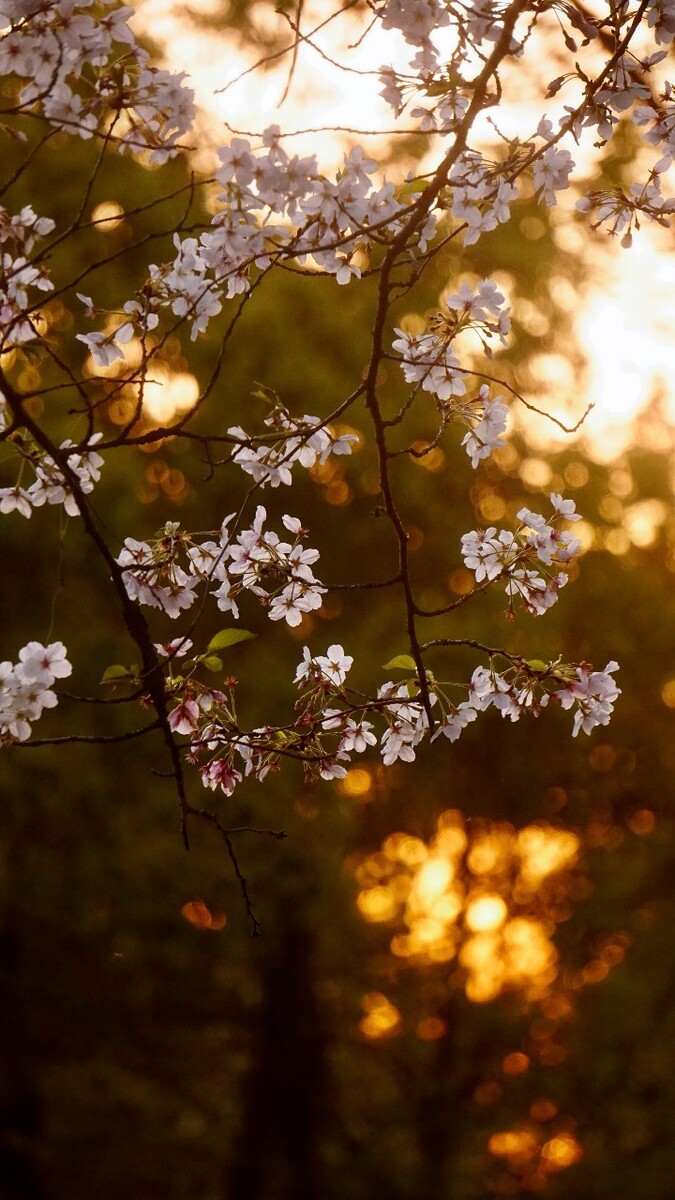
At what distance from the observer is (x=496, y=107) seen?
2182mm

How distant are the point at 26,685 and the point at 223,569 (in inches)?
18.9

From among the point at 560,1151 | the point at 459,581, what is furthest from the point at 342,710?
the point at 560,1151

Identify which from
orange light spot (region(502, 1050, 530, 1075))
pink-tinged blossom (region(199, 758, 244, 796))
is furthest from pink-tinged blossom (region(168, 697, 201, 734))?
orange light spot (region(502, 1050, 530, 1075))

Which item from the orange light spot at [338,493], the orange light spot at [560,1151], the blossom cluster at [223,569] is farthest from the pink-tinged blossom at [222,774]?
the orange light spot at [560,1151]

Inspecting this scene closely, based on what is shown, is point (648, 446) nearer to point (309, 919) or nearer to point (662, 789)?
point (662, 789)

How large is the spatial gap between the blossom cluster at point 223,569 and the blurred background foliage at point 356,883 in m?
6.04

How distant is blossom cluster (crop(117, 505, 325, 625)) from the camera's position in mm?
2469

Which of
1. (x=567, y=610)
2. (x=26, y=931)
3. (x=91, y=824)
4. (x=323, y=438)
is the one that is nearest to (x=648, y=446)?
(x=567, y=610)

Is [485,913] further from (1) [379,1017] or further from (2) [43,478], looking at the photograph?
(2) [43,478]

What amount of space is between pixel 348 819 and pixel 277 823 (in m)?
0.61

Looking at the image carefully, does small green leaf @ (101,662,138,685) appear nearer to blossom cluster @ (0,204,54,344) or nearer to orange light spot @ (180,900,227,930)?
blossom cluster @ (0,204,54,344)

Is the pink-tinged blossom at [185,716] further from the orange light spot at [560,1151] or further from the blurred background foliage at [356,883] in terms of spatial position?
the orange light spot at [560,1151]

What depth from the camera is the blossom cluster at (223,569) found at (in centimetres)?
247

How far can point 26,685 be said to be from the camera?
2.24 meters
